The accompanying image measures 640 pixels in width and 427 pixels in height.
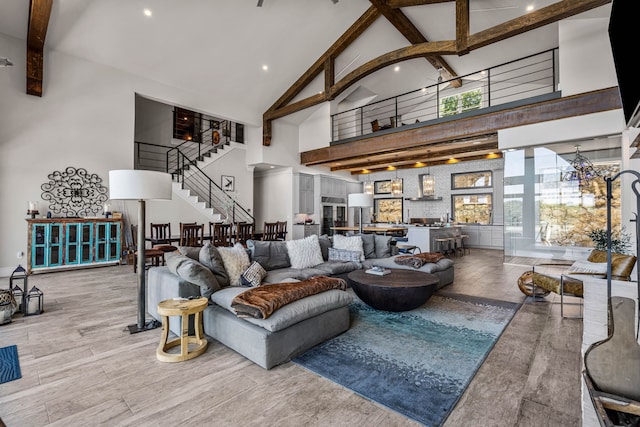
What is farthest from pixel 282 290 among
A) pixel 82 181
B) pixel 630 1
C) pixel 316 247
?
pixel 82 181

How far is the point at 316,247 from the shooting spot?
4746mm

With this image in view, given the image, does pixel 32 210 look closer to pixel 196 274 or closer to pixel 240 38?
pixel 196 274

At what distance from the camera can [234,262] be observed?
3463 mm

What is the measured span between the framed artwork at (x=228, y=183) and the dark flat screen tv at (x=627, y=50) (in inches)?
347

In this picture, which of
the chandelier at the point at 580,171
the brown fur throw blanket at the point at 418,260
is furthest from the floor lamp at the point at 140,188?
the chandelier at the point at 580,171

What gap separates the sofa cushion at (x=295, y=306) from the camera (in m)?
2.30

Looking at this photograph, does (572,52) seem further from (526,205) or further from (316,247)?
(316,247)

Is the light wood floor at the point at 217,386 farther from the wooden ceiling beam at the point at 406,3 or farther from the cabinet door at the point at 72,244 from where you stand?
the wooden ceiling beam at the point at 406,3

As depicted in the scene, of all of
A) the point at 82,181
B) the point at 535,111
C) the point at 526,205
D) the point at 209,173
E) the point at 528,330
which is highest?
the point at 535,111

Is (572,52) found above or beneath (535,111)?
above

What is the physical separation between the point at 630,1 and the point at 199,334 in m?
3.42

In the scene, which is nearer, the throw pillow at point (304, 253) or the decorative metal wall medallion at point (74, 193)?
the throw pillow at point (304, 253)

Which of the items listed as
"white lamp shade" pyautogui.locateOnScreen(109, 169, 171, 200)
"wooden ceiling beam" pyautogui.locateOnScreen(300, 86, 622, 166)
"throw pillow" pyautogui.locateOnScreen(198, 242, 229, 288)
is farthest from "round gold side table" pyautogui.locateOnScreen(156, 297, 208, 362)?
"wooden ceiling beam" pyautogui.locateOnScreen(300, 86, 622, 166)

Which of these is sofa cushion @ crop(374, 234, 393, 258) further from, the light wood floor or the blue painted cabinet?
the blue painted cabinet
